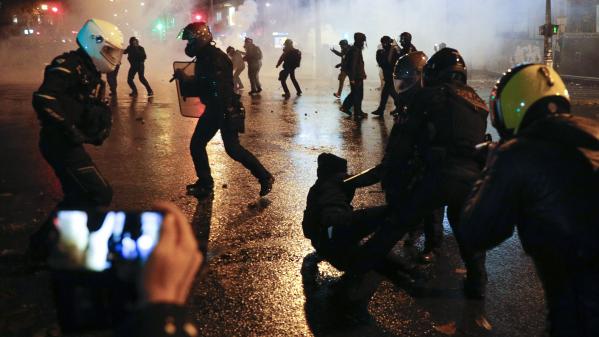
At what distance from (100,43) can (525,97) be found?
3053mm

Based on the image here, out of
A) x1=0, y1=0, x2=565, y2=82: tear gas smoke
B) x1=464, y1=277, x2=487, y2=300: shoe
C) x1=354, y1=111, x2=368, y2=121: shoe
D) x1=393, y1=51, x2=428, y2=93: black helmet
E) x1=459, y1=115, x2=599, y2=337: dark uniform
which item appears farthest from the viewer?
x1=0, y1=0, x2=565, y2=82: tear gas smoke

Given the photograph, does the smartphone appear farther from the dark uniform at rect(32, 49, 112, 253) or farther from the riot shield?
the riot shield

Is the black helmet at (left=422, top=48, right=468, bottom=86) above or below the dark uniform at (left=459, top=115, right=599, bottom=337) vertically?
above

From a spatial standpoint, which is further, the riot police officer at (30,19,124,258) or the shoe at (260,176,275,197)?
the shoe at (260,176,275,197)

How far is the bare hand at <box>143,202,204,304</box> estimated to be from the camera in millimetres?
1099

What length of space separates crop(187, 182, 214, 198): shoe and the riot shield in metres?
0.80

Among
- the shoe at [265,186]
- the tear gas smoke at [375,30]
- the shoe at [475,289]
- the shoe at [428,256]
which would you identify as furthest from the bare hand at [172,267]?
the tear gas smoke at [375,30]

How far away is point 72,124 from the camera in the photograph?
155 inches

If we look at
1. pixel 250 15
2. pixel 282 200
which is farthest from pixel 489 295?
pixel 250 15

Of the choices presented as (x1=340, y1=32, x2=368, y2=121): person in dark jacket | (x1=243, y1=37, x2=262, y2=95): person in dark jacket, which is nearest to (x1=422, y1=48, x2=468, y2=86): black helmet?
(x1=340, y1=32, x2=368, y2=121): person in dark jacket

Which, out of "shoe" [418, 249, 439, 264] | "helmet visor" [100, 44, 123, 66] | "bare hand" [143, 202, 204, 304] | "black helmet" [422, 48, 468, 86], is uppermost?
"helmet visor" [100, 44, 123, 66]

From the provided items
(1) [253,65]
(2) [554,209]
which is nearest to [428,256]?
(2) [554,209]

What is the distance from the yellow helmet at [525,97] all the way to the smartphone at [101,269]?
4.49 ft

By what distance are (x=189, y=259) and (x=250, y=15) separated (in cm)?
4835
